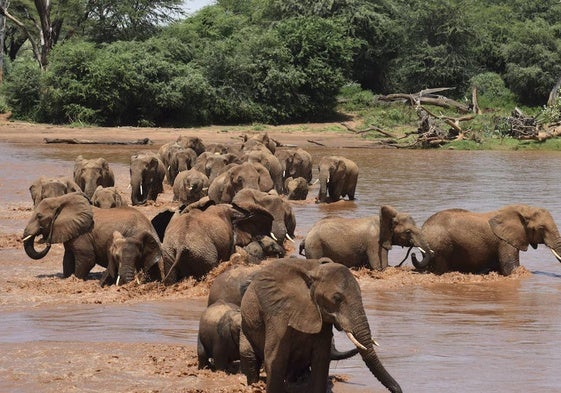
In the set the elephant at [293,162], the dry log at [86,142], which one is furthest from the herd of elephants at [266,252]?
the dry log at [86,142]

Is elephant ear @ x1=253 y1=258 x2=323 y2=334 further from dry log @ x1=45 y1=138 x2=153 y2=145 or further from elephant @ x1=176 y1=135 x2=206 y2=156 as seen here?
dry log @ x1=45 y1=138 x2=153 y2=145

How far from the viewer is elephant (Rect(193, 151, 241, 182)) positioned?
21969mm

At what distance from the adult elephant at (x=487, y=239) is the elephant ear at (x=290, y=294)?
22.7 ft

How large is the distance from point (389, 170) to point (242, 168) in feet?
46.7

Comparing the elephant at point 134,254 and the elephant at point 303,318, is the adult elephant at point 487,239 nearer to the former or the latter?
the elephant at point 134,254

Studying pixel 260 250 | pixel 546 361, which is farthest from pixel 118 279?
pixel 546 361

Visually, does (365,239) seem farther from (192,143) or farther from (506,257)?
(192,143)

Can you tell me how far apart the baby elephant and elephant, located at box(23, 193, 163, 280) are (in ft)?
13.3

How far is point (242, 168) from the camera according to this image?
61.2 feet

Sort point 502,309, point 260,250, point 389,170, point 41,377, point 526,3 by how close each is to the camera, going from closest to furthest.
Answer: point 41,377
point 502,309
point 260,250
point 389,170
point 526,3

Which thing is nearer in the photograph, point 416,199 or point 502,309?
point 502,309

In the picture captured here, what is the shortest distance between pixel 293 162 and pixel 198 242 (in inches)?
519

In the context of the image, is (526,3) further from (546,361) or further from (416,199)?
(546,361)

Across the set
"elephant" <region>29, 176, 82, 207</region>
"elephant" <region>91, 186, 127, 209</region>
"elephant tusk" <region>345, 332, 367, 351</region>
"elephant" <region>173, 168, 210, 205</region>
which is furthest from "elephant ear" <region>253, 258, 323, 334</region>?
"elephant" <region>173, 168, 210, 205</region>
